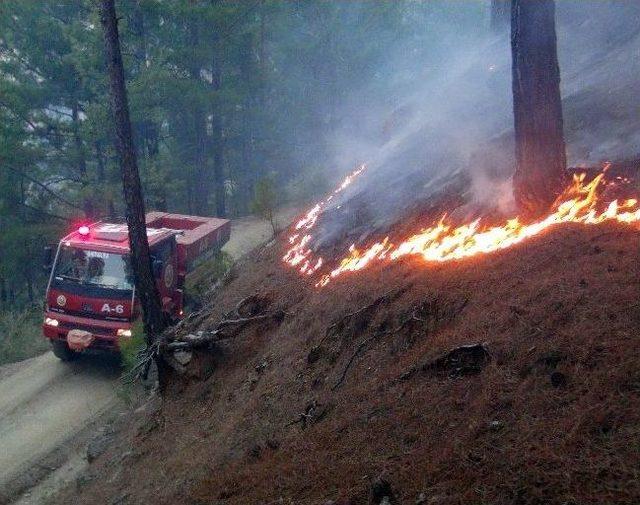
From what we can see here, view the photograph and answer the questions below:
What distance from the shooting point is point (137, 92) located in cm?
2655

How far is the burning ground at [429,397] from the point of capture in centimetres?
414

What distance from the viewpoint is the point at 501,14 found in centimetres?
2831

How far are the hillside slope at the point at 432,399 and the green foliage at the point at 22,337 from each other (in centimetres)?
862

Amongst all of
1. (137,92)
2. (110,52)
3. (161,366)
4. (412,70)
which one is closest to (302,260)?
(161,366)

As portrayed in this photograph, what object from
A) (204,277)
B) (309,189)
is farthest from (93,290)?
(309,189)

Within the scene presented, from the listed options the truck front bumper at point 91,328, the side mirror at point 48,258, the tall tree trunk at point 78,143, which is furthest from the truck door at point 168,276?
the tall tree trunk at point 78,143

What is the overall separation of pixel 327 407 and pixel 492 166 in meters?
7.72

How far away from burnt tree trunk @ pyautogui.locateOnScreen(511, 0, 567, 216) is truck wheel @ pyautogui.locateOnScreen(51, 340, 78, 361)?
34.3 feet

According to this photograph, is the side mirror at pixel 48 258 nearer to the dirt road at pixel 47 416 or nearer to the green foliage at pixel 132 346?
the dirt road at pixel 47 416

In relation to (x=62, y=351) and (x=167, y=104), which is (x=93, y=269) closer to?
(x=62, y=351)

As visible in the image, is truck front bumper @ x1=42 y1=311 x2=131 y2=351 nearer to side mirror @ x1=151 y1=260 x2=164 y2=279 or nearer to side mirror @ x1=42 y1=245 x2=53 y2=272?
side mirror @ x1=42 y1=245 x2=53 y2=272

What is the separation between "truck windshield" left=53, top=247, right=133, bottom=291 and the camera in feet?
44.8

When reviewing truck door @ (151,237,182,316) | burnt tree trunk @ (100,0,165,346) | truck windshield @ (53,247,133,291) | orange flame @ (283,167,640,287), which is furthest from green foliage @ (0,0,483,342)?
orange flame @ (283,167,640,287)

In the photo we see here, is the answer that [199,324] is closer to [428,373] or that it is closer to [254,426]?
[254,426]
